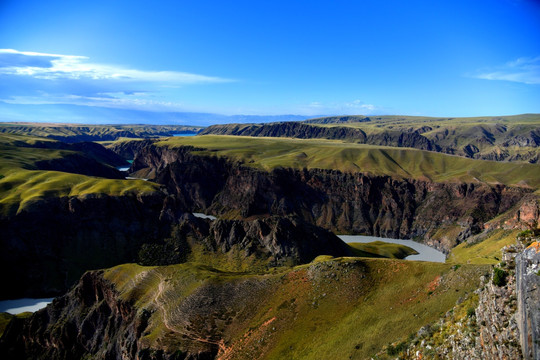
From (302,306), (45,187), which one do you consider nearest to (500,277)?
(302,306)

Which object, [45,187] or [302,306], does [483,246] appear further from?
[45,187]

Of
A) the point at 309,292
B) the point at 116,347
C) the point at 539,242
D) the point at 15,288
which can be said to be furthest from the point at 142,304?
the point at 15,288

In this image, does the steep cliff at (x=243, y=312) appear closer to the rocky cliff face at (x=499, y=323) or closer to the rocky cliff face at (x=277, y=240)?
the rocky cliff face at (x=499, y=323)

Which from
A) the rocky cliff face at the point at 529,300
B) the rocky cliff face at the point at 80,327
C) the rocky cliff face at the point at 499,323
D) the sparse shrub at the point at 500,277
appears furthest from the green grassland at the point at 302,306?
the rocky cliff face at the point at 529,300

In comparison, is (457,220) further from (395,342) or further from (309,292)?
(395,342)

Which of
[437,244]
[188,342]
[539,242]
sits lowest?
[437,244]

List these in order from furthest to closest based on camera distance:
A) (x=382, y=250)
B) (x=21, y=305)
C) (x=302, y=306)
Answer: (x=382, y=250) → (x=21, y=305) → (x=302, y=306)
